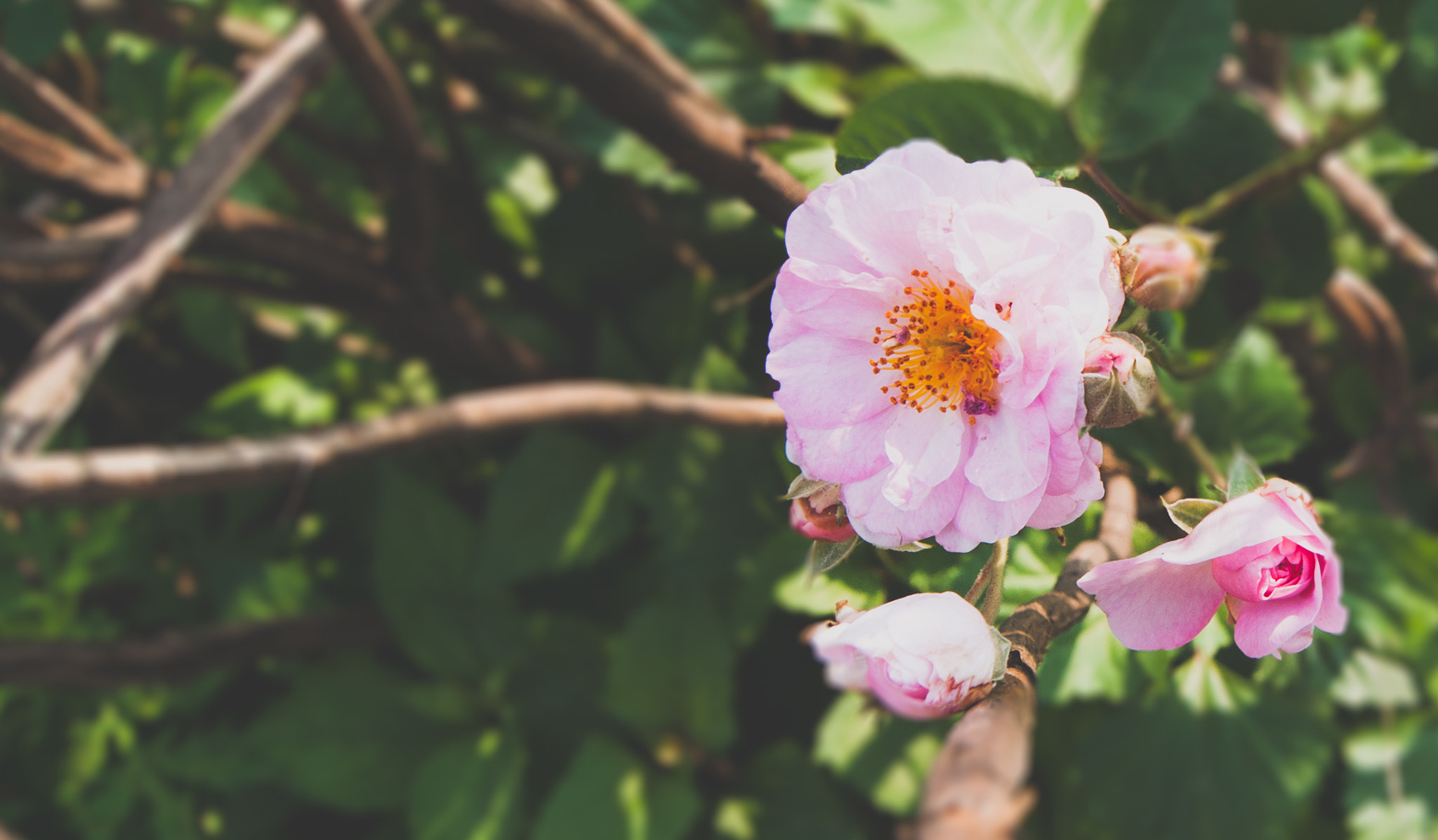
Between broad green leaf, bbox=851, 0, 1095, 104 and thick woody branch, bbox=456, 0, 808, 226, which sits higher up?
thick woody branch, bbox=456, 0, 808, 226

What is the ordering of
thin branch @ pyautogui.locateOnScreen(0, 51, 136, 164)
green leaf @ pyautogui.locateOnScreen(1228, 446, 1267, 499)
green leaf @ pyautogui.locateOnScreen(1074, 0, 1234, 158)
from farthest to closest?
thin branch @ pyautogui.locateOnScreen(0, 51, 136, 164), green leaf @ pyautogui.locateOnScreen(1074, 0, 1234, 158), green leaf @ pyautogui.locateOnScreen(1228, 446, 1267, 499)

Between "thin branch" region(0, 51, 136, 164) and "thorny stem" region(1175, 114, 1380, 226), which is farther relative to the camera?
"thin branch" region(0, 51, 136, 164)

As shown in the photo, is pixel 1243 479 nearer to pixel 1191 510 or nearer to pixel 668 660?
Result: pixel 1191 510

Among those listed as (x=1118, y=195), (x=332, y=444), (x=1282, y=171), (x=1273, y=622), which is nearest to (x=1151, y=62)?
(x=1282, y=171)

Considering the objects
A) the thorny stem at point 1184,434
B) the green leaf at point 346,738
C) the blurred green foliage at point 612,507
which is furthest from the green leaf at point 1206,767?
the green leaf at point 346,738

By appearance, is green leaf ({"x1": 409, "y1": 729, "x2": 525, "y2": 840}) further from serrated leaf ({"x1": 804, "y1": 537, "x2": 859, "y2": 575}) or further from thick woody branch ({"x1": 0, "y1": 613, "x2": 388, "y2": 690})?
serrated leaf ({"x1": 804, "y1": 537, "x2": 859, "y2": 575})

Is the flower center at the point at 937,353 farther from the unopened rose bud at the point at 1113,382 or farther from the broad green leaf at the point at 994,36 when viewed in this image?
the broad green leaf at the point at 994,36

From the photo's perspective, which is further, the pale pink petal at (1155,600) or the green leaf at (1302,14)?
the green leaf at (1302,14)

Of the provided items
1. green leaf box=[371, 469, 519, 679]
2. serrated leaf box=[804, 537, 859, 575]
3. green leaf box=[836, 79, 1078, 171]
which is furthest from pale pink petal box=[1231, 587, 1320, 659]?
green leaf box=[371, 469, 519, 679]
